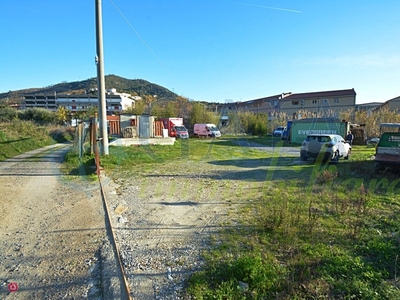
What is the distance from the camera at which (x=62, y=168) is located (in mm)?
9164

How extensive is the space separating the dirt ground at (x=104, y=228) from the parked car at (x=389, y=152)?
4.22 m

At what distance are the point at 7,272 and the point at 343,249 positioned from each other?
441cm

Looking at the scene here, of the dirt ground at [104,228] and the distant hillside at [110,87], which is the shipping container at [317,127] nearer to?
the dirt ground at [104,228]

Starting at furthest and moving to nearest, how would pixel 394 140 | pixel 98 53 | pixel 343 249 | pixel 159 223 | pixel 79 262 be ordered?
pixel 98 53 → pixel 394 140 → pixel 159 223 → pixel 343 249 → pixel 79 262

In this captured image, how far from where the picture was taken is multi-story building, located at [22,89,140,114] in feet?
262

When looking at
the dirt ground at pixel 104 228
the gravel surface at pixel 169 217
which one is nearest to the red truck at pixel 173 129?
the gravel surface at pixel 169 217

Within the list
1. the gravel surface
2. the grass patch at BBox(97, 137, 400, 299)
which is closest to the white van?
the gravel surface

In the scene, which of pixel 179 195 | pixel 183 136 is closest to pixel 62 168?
pixel 179 195

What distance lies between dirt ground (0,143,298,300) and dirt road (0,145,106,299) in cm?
1

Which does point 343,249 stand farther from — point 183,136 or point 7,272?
point 183,136

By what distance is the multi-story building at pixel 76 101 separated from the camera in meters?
79.9

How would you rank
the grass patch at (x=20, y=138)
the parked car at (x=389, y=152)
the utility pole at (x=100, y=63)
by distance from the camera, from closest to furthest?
the parked car at (x=389, y=152)
the utility pole at (x=100, y=63)
the grass patch at (x=20, y=138)

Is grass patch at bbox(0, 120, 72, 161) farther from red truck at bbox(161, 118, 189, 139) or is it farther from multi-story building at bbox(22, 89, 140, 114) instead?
multi-story building at bbox(22, 89, 140, 114)

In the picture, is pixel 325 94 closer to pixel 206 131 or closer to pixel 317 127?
pixel 317 127
